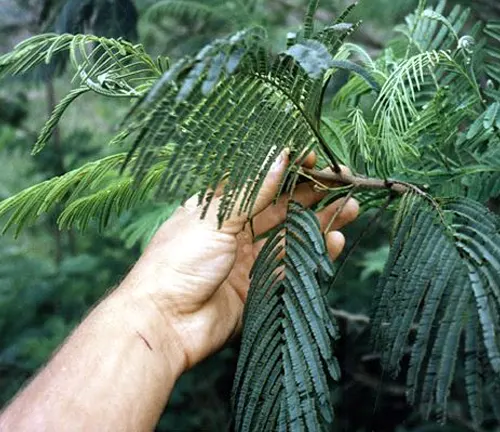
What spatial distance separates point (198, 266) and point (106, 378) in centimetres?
24

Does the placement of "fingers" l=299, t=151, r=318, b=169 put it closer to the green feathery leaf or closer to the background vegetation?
the green feathery leaf

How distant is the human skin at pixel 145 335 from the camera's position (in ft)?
4.05

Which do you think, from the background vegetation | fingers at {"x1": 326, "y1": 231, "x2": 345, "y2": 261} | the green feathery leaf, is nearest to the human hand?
fingers at {"x1": 326, "y1": 231, "x2": 345, "y2": 261}

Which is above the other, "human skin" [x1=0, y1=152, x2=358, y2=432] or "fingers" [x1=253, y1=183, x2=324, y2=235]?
"fingers" [x1=253, y1=183, x2=324, y2=235]

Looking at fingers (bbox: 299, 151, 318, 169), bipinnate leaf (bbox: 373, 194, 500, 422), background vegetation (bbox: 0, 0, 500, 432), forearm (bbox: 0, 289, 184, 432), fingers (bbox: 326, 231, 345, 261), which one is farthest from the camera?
background vegetation (bbox: 0, 0, 500, 432)

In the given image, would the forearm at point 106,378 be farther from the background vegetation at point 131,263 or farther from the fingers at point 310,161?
the background vegetation at point 131,263

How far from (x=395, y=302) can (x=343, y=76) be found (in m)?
1.03

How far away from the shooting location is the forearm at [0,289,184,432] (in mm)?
1226

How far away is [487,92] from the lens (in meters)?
1.21

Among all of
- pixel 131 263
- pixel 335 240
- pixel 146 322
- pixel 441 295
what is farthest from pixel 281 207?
pixel 131 263

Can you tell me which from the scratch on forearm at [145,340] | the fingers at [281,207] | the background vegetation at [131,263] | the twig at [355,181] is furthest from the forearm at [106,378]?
the background vegetation at [131,263]

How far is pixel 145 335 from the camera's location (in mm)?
1309

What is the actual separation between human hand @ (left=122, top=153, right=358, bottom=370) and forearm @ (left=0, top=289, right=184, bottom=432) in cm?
4

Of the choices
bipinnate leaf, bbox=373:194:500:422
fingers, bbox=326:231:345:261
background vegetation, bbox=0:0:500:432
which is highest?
bipinnate leaf, bbox=373:194:500:422
